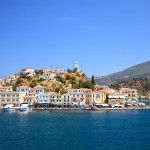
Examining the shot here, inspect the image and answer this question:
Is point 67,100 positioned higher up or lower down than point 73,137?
higher up

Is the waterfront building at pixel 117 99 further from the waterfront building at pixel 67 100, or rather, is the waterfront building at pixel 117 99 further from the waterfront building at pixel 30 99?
the waterfront building at pixel 30 99

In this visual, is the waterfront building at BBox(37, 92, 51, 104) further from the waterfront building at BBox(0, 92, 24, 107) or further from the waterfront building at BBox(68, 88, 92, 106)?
the waterfront building at BBox(68, 88, 92, 106)

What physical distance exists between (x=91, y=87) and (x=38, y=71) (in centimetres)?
1894

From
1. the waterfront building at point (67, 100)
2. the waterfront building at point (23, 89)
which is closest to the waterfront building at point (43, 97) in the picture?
the waterfront building at point (67, 100)

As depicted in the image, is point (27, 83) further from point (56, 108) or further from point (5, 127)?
point (5, 127)

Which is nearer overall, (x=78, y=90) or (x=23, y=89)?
(x=78, y=90)

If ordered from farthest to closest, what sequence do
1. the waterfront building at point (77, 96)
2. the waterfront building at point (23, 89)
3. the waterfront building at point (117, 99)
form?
the waterfront building at point (117, 99) → the waterfront building at point (23, 89) → the waterfront building at point (77, 96)

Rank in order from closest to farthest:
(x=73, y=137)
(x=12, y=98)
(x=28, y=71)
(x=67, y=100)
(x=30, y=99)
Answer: (x=73, y=137), (x=12, y=98), (x=30, y=99), (x=67, y=100), (x=28, y=71)

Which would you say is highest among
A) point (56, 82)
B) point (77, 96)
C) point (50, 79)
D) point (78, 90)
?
point (50, 79)

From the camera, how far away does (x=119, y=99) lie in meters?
94.5

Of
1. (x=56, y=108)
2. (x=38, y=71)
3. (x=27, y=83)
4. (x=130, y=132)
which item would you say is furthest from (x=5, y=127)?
(x=38, y=71)

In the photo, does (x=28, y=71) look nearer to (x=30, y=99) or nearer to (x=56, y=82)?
(x=56, y=82)

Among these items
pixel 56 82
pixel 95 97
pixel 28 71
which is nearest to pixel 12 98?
pixel 56 82

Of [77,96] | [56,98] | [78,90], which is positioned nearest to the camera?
[56,98]
